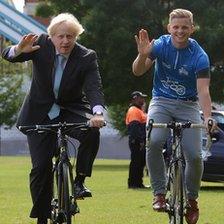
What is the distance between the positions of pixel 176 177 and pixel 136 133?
9502 mm

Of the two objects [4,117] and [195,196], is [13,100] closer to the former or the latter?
[4,117]

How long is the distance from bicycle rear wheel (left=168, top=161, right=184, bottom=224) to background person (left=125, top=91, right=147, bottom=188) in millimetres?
9169

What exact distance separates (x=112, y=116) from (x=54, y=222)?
5057cm

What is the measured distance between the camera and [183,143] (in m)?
8.45

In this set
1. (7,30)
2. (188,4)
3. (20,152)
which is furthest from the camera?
(20,152)

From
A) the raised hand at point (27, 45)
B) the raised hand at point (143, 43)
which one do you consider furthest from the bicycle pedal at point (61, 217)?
the raised hand at point (143, 43)

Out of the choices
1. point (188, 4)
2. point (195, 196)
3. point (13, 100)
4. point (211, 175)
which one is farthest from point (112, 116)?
point (195, 196)

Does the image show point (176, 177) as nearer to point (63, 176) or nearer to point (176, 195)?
point (176, 195)

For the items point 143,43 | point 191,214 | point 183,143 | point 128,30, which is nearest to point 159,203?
point 191,214

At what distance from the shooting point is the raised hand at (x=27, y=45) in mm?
7765

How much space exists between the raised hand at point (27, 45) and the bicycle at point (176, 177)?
132cm

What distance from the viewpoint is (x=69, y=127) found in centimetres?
759

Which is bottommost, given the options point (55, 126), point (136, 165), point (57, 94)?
point (136, 165)

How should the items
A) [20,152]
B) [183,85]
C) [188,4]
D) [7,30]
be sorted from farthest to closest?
1. [20,152]
2. [7,30]
3. [188,4]
4. [183,85]
